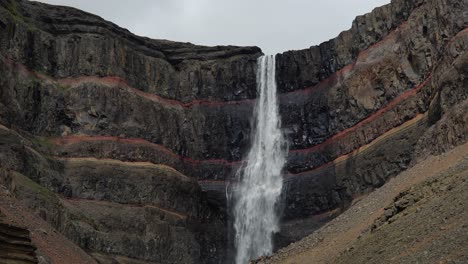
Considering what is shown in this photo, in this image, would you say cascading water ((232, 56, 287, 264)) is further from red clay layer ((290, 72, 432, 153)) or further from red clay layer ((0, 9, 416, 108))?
red clay layer ((290, 72, 432, 153))

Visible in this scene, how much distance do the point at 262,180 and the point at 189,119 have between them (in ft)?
34.8

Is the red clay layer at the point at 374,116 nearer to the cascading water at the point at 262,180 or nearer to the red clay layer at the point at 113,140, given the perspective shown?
the cascading water at the point at 262,180

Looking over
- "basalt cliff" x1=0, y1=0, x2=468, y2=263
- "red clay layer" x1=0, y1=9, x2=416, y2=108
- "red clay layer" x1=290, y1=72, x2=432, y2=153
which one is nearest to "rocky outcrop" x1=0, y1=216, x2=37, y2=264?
"basalt cliff" x1=0, y1=0, x2=468, y2=263

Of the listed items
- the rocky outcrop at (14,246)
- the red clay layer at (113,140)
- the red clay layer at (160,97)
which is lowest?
the rocky outcrop at (14,246)

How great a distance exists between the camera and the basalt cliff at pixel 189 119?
4633 cm

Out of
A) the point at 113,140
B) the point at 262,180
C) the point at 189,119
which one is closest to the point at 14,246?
the point at 113,140

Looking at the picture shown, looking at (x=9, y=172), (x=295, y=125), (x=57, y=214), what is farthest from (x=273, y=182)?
(x=9, y=172)

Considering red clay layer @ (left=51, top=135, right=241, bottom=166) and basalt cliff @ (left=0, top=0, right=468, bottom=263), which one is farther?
red clay layer @ (left=51, top=135, right=241, bottom=166)

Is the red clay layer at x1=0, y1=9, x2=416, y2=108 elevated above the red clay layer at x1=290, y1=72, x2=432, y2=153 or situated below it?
above

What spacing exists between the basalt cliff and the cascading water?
1062 millimetres

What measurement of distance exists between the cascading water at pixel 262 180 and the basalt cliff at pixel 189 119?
3.48 ft

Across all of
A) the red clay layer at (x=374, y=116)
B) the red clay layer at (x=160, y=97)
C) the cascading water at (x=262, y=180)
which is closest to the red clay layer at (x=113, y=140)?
the red clay layer at (x=160, y=97)

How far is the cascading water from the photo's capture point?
57312mm

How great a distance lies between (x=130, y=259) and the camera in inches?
1901
